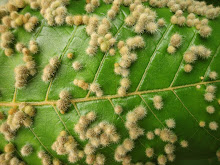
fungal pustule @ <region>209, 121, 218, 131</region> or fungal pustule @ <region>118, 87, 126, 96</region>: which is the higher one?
fungal pustule @ <region>118, 87, 126, 96</region>

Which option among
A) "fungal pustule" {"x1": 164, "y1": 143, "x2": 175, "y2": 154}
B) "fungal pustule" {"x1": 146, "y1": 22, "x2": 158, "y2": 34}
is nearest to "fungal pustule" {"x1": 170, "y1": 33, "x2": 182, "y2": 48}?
"fungal pustule" {"x1": 146, "y1": 22, "x2": 158, "y2": 34}

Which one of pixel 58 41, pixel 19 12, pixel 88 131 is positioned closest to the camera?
pixel 88 131

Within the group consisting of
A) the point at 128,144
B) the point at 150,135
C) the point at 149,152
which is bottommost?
the point at 149,152

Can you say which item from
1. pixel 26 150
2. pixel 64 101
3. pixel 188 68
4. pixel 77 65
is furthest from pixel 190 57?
pixel 26 150

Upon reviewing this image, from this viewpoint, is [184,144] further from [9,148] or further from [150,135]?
[9,148]

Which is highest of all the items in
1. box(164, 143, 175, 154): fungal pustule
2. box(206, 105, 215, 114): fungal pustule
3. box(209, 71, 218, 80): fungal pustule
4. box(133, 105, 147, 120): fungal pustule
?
box(209, 71, 218, 80): fungal pustule

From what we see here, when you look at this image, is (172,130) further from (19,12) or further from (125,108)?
(19,12)

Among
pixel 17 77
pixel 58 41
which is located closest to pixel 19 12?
pixel 58 41

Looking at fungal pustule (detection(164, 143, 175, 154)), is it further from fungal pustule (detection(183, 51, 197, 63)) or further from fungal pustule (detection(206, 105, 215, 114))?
fungal pustule (detection(183, 51, 197, 63))

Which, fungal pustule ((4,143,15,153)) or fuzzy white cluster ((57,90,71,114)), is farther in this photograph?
fungal pustule ((4,143,15,153))
